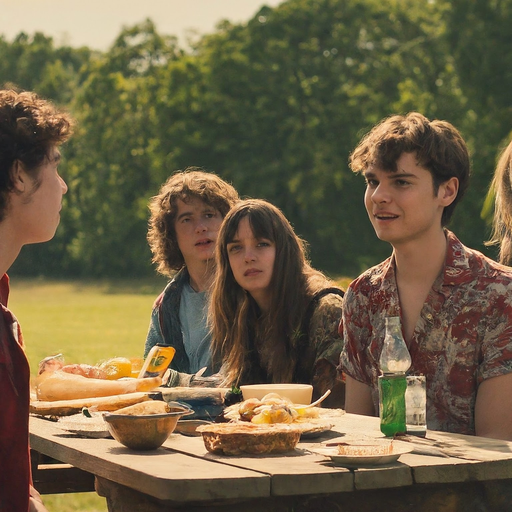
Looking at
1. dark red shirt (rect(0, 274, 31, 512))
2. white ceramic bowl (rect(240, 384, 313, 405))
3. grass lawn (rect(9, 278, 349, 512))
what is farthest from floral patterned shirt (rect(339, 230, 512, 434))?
grass lawn (rect(9, 278, 349, 512))

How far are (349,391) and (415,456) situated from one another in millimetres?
1426

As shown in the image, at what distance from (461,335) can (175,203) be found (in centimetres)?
256

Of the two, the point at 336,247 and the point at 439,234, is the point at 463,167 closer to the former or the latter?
the point at 439,234

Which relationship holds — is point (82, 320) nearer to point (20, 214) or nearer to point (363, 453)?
point (20, 214)

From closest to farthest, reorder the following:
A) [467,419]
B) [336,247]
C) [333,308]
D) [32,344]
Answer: [467,419], [333,308], [32,344], [336,247]

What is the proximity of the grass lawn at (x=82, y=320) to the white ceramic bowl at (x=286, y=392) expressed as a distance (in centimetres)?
453

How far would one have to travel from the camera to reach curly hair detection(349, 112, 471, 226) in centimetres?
437

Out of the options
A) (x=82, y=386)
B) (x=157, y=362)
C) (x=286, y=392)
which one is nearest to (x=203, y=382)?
(x=157, y=362)

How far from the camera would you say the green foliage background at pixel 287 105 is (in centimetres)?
3734

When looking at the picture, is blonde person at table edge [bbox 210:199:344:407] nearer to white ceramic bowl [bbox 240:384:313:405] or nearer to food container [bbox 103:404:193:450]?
white ceramic bowl [bbox 240:384:313:405]

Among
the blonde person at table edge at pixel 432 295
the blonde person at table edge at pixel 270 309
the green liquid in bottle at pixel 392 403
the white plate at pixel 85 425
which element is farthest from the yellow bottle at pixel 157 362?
the green liquid in bottle at pixel 392 403

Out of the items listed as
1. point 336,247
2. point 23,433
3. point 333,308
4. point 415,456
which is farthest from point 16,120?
point 336,247

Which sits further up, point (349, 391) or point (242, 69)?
point (242, 69)

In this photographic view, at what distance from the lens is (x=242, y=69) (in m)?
45.9
